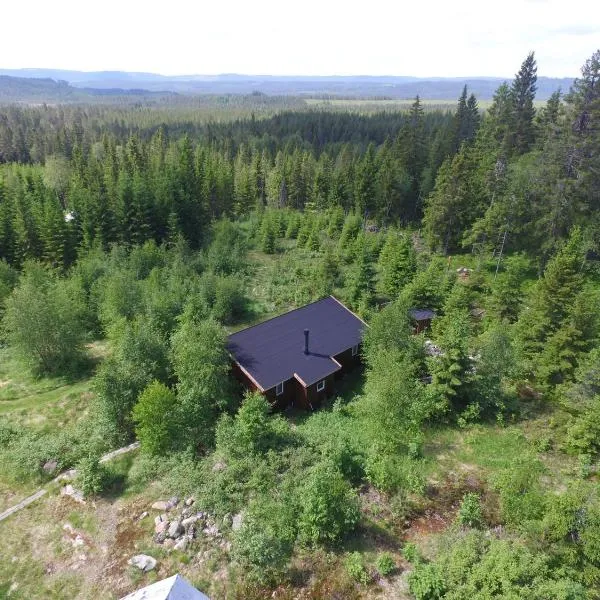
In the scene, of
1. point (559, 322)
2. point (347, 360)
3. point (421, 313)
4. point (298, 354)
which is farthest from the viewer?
point (421, 313)

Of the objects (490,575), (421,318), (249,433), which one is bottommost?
(249,433)

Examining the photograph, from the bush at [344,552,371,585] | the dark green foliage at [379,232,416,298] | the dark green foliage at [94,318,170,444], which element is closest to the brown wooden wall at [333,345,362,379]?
the dark green foliage at [379,232,416,298]

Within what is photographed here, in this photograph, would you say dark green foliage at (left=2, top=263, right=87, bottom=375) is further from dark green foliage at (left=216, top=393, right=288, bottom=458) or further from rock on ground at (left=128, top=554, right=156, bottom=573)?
rock on ground at (left=128, top=554, right=156, bottom=573)

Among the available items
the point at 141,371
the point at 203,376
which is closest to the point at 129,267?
the point at 141,371

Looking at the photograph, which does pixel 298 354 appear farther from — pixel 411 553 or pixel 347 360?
pixel 411 553

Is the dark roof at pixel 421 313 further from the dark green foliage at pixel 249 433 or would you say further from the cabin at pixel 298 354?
the dark green foliage at pixel 249 433

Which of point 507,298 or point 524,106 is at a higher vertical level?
point 524,106

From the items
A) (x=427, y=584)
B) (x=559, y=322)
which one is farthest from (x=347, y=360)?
(x=427, y=584)

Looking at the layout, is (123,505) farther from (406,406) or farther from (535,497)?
(535,497)

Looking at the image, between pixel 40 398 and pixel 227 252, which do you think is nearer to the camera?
pixel 40 398

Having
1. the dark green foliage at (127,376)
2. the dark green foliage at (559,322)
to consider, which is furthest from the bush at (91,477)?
the dark green foliage at (559,322)
